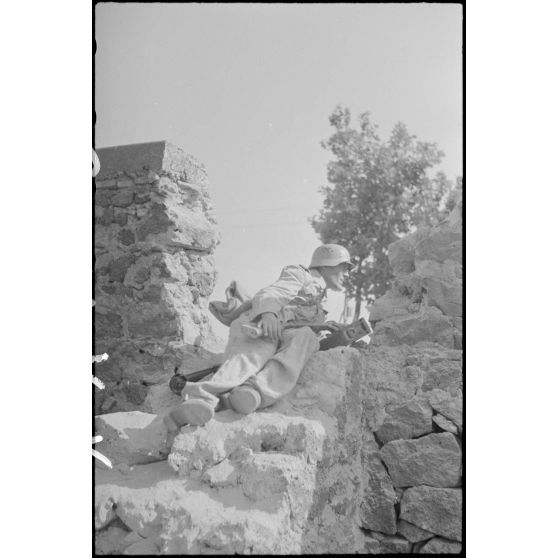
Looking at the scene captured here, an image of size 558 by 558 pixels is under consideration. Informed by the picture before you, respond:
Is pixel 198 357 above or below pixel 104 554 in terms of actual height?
above

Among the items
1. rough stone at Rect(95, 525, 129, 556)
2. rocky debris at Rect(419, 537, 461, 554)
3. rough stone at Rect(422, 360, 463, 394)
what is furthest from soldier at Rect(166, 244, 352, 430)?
rocky debris at Rect(419, 537, 461, 554)

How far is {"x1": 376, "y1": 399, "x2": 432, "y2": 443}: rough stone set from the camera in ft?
11.0

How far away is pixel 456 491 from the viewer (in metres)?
3.19

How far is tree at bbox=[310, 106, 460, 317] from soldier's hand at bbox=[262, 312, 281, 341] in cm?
72

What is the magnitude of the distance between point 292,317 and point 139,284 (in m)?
1.00

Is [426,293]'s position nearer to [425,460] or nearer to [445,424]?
[445,424]

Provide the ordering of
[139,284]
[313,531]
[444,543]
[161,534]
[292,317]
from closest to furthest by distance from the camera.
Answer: [161,534] < [313,531] < [444,543] < [292,317] < [139,284]

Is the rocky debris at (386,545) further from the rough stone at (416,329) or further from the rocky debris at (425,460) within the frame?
the rough stone at (416,329)

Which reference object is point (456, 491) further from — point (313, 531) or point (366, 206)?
point (366, 206)

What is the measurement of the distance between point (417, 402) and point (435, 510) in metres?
0.48

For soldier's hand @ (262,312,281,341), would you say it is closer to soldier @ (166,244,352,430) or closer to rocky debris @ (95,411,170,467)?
soldier @ (166,244,352,430)

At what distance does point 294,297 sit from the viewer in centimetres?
339

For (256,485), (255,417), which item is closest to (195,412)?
(255,417)

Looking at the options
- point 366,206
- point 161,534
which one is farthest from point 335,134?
point 161,534
